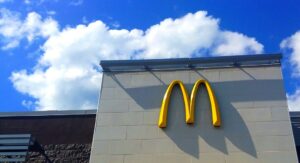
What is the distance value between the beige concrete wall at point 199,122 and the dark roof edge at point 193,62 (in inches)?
7.0

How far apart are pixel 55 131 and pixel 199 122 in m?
4.56

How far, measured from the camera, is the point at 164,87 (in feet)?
32.6

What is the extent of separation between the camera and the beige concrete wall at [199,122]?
29.0ft

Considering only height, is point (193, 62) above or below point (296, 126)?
above

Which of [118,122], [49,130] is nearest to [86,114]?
[49,130]

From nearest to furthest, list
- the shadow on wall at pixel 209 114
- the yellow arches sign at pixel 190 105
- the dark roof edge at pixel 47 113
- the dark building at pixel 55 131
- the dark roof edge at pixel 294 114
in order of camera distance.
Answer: the shadow on wall at pixel 209 114, the yellow arches sign at pixel 190 105, the dark roof edge at pixel 294 114, the dark building at pixel 55 131, the dark roof edge at pixel 47 113

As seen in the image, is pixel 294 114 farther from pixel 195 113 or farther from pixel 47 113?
pixel 47 113

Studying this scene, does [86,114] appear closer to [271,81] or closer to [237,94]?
[237,94]

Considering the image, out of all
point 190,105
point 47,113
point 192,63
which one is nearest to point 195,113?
point 190,105

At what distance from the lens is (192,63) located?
1015 centimetres

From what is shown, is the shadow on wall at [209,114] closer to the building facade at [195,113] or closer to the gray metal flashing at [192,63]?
the building facade at [195,113]

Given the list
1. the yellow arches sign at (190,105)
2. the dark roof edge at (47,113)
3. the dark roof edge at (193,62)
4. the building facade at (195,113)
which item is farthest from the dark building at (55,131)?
the yellow arches sign at (190,105)

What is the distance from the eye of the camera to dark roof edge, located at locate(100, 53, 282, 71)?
9.93 m

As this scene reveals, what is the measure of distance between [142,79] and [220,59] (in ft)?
6.72
